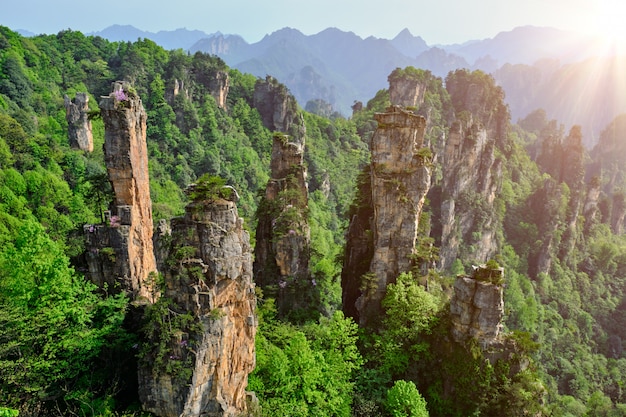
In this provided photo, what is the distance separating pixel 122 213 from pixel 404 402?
1623 cm

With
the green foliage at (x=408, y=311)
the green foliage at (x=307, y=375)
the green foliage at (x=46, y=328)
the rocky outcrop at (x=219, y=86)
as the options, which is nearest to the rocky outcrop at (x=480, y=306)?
the green foliage at (x=408, y=311)

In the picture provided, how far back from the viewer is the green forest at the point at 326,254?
1611cm

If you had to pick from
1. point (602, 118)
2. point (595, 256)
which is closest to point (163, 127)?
point (595, 256)

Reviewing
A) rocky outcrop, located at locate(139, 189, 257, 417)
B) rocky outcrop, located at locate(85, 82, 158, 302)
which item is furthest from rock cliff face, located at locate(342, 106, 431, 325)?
rocky outcrop, located at locate(85, 82, 158, 302)

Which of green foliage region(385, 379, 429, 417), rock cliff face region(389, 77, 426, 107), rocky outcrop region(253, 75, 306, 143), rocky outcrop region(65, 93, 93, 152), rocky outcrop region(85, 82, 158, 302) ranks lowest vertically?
green foliage region(385, 379, 429, 417)

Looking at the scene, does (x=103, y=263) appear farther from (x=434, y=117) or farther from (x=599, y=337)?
(x=434, y=117)

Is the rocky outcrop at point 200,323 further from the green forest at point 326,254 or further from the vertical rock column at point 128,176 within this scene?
the vertical rock column at point 128,176

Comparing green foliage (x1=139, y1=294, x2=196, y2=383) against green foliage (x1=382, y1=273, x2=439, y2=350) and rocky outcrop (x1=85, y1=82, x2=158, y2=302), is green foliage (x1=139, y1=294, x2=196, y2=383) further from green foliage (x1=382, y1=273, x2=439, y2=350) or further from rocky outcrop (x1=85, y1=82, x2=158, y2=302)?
green foliage (x1=382, y1=273, x2=439, y2=350)

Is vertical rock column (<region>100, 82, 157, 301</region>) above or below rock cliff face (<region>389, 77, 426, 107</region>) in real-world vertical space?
below

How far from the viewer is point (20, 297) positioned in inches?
617

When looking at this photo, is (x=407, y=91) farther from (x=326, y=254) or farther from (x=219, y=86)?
(x=326, y=254)

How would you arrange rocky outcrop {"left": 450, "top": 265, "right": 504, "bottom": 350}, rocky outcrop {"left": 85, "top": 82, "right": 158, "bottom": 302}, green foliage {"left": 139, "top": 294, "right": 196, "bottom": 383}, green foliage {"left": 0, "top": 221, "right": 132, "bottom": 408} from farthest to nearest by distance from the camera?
rocky outcrop {"left": 450, "top": 265, "right": 504, "bottom": 350}
rocky outcrop {"left": 85, "top": 82, "right": 158, "bottom": 302}
green foliage {"left": 0, "top": 221, "right": 132, "bottom": 408}
green foliage {"left": 139, "top": 294, "right": 196, "bottom": 383}

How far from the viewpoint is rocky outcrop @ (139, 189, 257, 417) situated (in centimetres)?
1455

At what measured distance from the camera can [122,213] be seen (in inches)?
768
